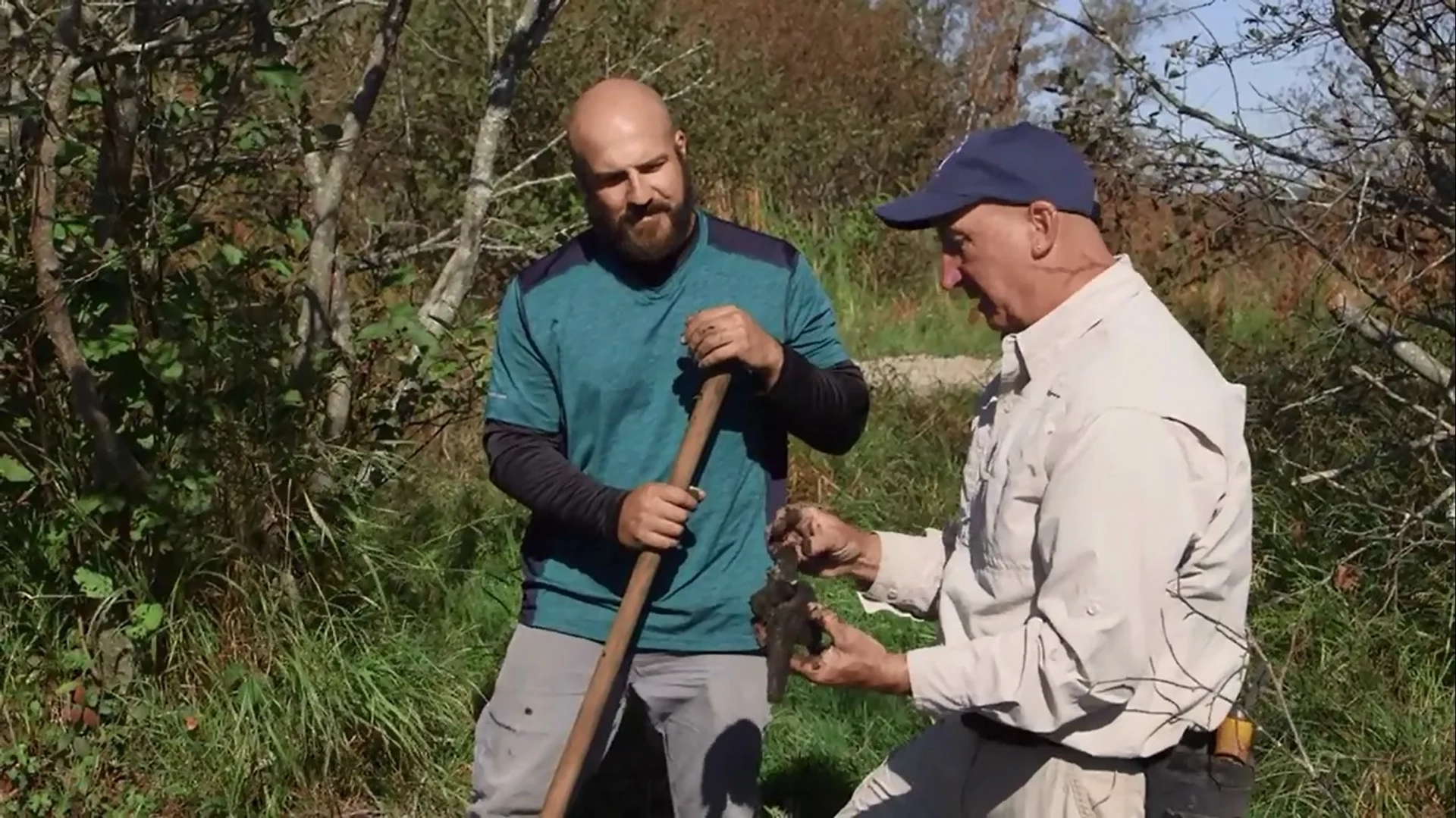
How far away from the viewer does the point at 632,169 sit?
3100mm

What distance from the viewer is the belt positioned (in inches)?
96.8

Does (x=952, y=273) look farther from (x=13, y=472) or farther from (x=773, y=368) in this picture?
(x=13, y=472)

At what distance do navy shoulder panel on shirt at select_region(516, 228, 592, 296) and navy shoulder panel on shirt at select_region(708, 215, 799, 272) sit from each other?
275 mm

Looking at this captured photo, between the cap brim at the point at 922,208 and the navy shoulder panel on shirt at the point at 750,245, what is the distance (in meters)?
0.66

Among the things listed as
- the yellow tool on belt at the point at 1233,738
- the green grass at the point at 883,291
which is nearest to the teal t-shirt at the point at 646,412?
the yellow tool on belt at the point at 1233,738

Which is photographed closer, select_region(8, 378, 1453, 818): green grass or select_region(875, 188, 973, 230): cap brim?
select_region(875, 188, 973, 230): cap brim

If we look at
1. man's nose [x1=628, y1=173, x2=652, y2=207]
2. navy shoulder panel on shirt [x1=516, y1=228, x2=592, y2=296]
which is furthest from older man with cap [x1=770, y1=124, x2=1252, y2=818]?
navy shoulder panel on shirt [x1=516, y1=228, x2=592, y2=296]

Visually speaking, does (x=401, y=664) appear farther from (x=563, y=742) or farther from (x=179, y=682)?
(x=563, y=742)

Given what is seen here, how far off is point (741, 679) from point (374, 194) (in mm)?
5251

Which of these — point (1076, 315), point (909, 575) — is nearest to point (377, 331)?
point (909, 575)

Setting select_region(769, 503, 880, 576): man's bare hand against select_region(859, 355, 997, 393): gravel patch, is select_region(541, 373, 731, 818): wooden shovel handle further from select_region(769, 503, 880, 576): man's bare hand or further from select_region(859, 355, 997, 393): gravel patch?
select_region(859, 355, 997, 393): gravel patch

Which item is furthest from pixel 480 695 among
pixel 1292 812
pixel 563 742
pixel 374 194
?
pixel 374 194

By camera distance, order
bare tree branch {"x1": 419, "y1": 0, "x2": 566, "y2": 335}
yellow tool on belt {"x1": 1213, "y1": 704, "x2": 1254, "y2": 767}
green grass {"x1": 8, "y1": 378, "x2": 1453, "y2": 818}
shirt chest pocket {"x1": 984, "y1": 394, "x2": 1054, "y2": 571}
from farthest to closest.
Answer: bare tree branch {"x1": 419, "y1": 0, "x2": 566, "y2": 335} < green grass {"x1": 8, "y1": 378, "x2": 1453, "y2": 818} < yellow tool on belt {"x1": 1213, "y1": 704, "x2": 1254, "y2": 767} < shirt chest pocket {"x1": 984, "y1": 394, "x2": 1054, "y2": 571}

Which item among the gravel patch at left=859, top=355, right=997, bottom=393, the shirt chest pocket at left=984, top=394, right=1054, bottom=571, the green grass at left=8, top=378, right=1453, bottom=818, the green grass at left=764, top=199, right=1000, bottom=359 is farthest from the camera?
the green grass at left=764, top=199, right=1000, bottom=359
